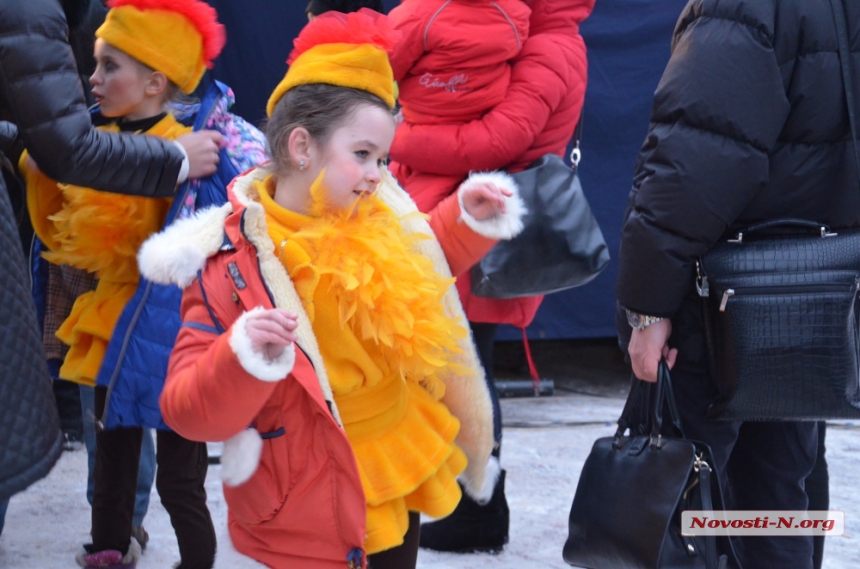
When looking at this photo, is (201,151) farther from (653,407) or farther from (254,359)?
(653,407)

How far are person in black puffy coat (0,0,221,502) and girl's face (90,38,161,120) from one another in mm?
271

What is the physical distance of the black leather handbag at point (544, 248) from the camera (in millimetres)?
3207

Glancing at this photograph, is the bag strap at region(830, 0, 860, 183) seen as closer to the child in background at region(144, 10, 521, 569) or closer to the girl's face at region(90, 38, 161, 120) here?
the child in background at region(144, 10, 521, 569)

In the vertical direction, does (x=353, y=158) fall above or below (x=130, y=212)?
above

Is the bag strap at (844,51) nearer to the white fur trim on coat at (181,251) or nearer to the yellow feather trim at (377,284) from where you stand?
the yellow feather trim at (377,284)

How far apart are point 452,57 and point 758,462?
162 cm

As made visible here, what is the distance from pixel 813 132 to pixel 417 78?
145cm

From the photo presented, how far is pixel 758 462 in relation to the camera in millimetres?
2502

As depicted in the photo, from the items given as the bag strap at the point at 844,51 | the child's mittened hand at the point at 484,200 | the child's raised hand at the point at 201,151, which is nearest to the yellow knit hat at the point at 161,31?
the child's raised hand at the point at 201,151

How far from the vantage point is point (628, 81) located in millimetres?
5480

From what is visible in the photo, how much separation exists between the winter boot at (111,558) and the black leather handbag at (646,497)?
1656 mm

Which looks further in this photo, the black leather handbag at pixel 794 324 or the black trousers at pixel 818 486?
the black trousers at pixel 818 486

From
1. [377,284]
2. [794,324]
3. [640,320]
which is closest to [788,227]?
[794,324]

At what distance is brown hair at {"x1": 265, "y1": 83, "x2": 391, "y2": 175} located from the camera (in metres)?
2.11
